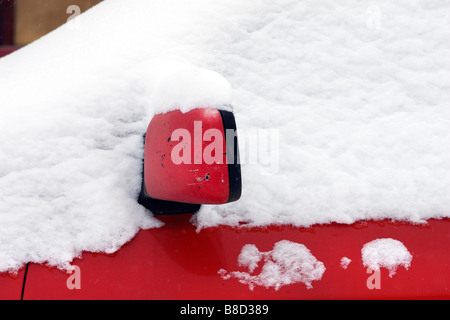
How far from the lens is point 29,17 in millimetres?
4262

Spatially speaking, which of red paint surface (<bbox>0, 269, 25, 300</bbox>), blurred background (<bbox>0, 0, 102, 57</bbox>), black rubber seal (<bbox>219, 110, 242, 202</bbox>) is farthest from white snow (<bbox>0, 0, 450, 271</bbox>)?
blurred background (<bbox>0, 0, 102, 57</bbox>)

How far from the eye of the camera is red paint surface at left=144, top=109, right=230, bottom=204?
84cm

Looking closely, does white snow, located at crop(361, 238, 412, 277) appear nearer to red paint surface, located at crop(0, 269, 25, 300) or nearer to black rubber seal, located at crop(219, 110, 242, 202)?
black rubber seal, located at crop(219, 110, 242, 202)

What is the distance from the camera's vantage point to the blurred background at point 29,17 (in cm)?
408

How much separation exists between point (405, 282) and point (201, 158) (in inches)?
25.1

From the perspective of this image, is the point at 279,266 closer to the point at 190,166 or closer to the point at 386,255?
the point at 386,255

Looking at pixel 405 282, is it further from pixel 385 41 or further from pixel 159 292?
pixel 385 41

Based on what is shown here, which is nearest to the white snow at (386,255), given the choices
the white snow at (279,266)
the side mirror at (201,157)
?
the white snow at (279,266)

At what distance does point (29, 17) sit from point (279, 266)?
4209mm

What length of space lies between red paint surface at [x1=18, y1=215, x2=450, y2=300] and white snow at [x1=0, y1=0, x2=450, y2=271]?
0.04 meters

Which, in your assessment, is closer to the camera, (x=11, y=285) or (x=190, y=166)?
(x=190, y=166)

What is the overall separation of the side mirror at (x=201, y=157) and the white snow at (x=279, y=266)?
0.90ft

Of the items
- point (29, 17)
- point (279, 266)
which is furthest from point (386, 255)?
point (29, 17)

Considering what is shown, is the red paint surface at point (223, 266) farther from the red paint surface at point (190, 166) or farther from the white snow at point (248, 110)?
the red paint surface at point (190, 166)
